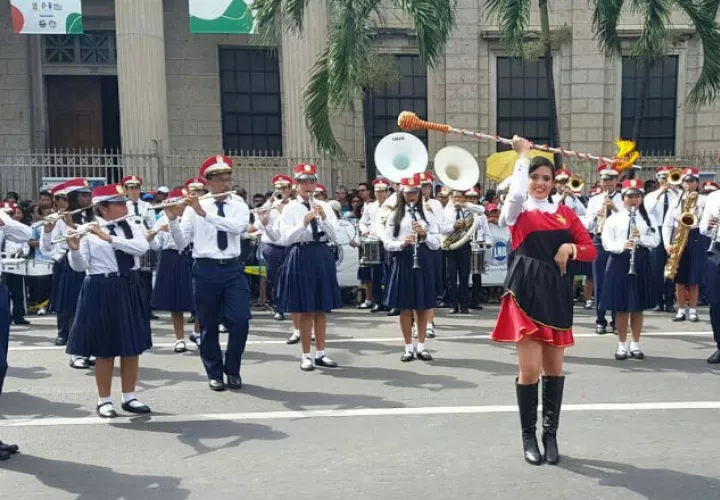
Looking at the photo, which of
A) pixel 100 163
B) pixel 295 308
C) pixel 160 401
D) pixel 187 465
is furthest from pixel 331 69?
pixel 187 465

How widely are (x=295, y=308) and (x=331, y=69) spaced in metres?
7.15

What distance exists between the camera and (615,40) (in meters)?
15.4

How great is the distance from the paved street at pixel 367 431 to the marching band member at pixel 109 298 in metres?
0.51

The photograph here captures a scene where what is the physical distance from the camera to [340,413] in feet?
20.4

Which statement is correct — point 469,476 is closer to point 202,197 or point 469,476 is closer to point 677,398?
point 677,398

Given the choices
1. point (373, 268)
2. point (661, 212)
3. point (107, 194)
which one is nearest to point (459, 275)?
point (373, 268)

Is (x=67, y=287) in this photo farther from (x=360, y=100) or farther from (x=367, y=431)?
(x=360, y=100)

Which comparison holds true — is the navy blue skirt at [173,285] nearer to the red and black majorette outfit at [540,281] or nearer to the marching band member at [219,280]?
the marching band member at [219,280]

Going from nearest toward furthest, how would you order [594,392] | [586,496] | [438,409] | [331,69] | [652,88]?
[586,496]
[438,409]
[594,392]
[331,69]
[652,88]

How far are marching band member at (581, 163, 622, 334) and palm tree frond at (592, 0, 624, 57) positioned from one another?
251 inches

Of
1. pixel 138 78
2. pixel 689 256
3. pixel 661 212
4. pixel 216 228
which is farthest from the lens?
pixel 138 78

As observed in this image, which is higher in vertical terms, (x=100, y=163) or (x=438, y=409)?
(x=100, y=163)

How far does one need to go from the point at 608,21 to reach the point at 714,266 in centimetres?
878

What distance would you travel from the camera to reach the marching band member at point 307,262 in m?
7.73
